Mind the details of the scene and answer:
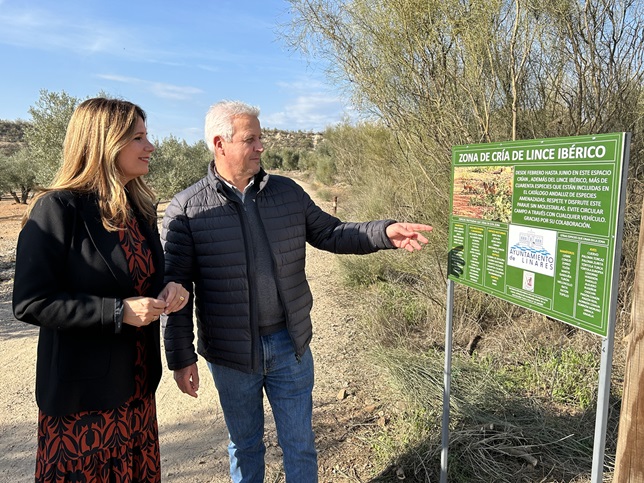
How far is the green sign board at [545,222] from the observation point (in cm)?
157

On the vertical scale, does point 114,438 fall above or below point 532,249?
below

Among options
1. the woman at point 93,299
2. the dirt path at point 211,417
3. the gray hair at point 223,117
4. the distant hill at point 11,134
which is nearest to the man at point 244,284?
the gray hair at point 223,117

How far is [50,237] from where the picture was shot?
1622 millimetres

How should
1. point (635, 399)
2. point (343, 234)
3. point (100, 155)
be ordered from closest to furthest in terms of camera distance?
point (635, 399), point (100, 155), point (343, 234)

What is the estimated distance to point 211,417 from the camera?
12.3 ft

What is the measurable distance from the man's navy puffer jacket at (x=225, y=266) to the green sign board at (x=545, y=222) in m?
0.87

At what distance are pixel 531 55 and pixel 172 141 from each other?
23575mm

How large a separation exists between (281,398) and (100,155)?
1348 mm

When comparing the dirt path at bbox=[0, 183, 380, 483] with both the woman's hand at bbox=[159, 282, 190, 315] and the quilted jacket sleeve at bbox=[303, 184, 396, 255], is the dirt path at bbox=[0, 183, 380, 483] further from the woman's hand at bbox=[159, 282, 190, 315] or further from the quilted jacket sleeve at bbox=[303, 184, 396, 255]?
the woman's hand at bbox=[159, 282, 190, 315]

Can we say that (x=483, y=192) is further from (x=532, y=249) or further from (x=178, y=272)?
(x=178, y=272)

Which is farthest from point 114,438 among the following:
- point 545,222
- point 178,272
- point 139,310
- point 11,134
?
point 11,134

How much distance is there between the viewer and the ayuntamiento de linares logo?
184 cm

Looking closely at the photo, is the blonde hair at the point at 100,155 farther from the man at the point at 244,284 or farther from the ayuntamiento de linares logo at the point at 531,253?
the ayuntamiento de linares logo at the point at 531,253

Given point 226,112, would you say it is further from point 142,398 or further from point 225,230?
point 142,398
